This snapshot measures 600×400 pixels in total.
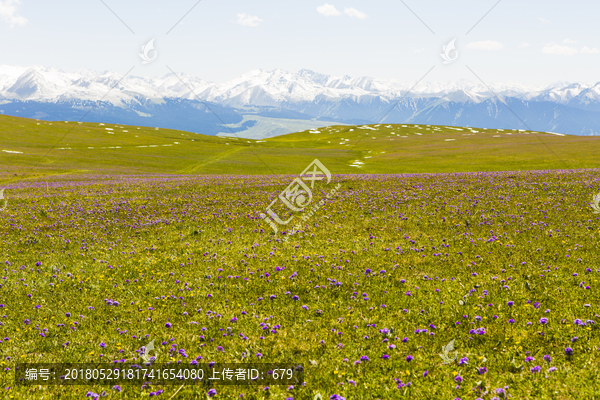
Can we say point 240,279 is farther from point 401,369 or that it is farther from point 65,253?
point 65,253

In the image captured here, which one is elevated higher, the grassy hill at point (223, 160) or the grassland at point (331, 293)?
the grassy hill at point (223, 160)

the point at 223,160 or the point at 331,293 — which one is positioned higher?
the point at 223,160

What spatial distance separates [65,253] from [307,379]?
44.9 ft

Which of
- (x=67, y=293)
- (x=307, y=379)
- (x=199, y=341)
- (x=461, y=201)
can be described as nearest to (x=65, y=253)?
(x=67, y=293)

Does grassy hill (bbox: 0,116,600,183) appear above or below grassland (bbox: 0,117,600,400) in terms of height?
above

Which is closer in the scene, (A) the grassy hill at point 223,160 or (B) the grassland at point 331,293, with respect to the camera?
(B) the grassland at point 331,293

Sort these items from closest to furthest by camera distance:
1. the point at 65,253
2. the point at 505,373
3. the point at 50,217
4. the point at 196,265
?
the point at 505,373
the point at 196,265
the point at 65,253
the point at 50,217

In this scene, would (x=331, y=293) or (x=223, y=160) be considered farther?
(x=223, y=160)

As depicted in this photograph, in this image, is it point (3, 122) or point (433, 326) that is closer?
point (433, 326)

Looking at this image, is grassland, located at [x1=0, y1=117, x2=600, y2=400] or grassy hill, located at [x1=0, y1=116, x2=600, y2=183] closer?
grassland, located at [x1=0, y1=117, x2=600, y2=400]

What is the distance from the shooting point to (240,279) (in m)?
12.4

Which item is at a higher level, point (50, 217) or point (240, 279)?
point (50, 217)

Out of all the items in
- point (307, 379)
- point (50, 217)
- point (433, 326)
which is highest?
point (50, 217)

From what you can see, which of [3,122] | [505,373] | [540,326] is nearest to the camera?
[505,373]
